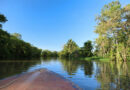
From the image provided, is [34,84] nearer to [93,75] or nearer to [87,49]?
[93,75]

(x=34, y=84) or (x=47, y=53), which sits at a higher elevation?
(x=47, y=53)

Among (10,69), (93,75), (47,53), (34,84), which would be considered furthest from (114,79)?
(47,53)

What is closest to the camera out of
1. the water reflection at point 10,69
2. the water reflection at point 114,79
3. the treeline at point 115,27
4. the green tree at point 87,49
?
the water reflection at point 114,79

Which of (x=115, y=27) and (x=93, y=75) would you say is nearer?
(x=93, y=75)

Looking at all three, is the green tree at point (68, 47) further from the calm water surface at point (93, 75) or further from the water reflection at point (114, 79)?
the water reflection at point (114, 79)

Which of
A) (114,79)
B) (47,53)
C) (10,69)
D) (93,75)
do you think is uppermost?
(47,53)

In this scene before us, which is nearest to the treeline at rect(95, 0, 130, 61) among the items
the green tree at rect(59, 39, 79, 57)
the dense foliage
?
the green tree at rect(59, 39, 79, 57)

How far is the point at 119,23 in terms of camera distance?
28.1 m

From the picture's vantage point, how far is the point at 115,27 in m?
28.3

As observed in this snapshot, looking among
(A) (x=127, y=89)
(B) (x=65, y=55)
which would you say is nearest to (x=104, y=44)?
(A) (x=127, y=89)

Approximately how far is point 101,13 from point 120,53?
14259 mm

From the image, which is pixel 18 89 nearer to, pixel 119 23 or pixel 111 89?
pixel 111 89

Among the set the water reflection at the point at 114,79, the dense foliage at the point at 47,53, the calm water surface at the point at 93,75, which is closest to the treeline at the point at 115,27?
the calm water surface at the point at 93,75

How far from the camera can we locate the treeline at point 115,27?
2756 cm
